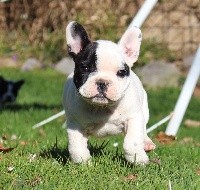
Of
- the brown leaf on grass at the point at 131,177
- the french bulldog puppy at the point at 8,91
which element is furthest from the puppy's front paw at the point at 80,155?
the french bulldog puppy at the point at 8,91

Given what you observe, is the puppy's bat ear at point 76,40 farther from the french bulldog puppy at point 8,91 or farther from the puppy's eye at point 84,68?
the french bulldog puppy at point 8,91

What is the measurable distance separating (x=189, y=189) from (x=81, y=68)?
1.03 metres

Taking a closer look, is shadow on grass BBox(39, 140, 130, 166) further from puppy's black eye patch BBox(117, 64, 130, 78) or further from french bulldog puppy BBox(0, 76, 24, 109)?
french bulldog puppy BBox(0, 76, 24, 109)

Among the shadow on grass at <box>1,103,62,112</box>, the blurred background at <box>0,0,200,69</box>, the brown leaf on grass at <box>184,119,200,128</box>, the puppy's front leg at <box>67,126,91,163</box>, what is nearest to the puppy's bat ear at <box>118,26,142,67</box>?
the puppy's front leg at <box>67,126,91,163</box>

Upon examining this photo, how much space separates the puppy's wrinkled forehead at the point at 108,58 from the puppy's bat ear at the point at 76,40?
6.8 inches

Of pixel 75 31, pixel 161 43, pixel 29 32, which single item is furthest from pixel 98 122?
pixel 29 32

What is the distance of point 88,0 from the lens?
15398 millimetres

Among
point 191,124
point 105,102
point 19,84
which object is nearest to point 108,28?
point 19,84

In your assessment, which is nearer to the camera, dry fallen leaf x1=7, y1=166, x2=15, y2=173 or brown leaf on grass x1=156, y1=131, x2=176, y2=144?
dry fallen leaf x1=7, y1=166, x2=15, y2=173

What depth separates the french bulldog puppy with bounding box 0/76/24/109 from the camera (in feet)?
38.3

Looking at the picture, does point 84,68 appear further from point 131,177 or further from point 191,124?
point 191,124

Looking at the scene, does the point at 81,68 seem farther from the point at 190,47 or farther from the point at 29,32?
the point at 29,32

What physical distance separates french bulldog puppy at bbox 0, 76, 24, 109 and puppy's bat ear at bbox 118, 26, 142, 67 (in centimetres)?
683

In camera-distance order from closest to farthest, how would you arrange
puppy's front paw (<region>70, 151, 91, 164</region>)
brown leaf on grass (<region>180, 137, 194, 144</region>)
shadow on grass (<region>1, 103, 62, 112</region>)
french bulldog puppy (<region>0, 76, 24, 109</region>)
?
puppy's front paw (<region>70, 151, 91, 164</region>) < brown leaf on grass (<region>180, 137, 194, 144</region>) < shadow on grass (<region>1, 103, 62, 112</region>) < french bulldog puppy (<region>0, 76, 24, 109</region>)
